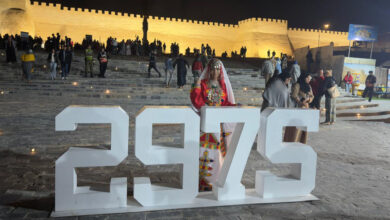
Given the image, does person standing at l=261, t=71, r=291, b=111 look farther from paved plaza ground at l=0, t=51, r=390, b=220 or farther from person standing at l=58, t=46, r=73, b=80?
person standing at l=58, t=46, r=73, b=80

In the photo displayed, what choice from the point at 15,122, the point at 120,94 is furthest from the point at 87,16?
the point at 15,122

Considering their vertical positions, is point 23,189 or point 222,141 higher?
point 222,141

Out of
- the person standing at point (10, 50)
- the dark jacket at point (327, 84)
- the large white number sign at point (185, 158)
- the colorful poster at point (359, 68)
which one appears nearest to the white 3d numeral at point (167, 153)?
the large white number sign at point (185, 158)

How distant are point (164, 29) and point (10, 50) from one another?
2584cm

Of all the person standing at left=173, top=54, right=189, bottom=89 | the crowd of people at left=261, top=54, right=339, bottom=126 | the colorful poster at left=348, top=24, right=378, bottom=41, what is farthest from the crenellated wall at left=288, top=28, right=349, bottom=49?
the crowd of people at left=261, top=54, right=339, bottom=126

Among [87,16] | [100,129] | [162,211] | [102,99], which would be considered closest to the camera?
[162,211]

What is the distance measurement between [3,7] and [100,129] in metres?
29.9

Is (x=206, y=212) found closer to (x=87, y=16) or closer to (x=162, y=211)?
(x=162, y=211)

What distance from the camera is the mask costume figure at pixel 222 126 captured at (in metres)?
3.31

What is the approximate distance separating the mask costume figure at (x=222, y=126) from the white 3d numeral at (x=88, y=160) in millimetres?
856

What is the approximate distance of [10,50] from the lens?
13.2 metres

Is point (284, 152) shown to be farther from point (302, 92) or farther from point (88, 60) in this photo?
point (88, 60)

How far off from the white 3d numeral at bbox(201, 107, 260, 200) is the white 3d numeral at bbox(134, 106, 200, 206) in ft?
0.49

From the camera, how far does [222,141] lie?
3453mm
